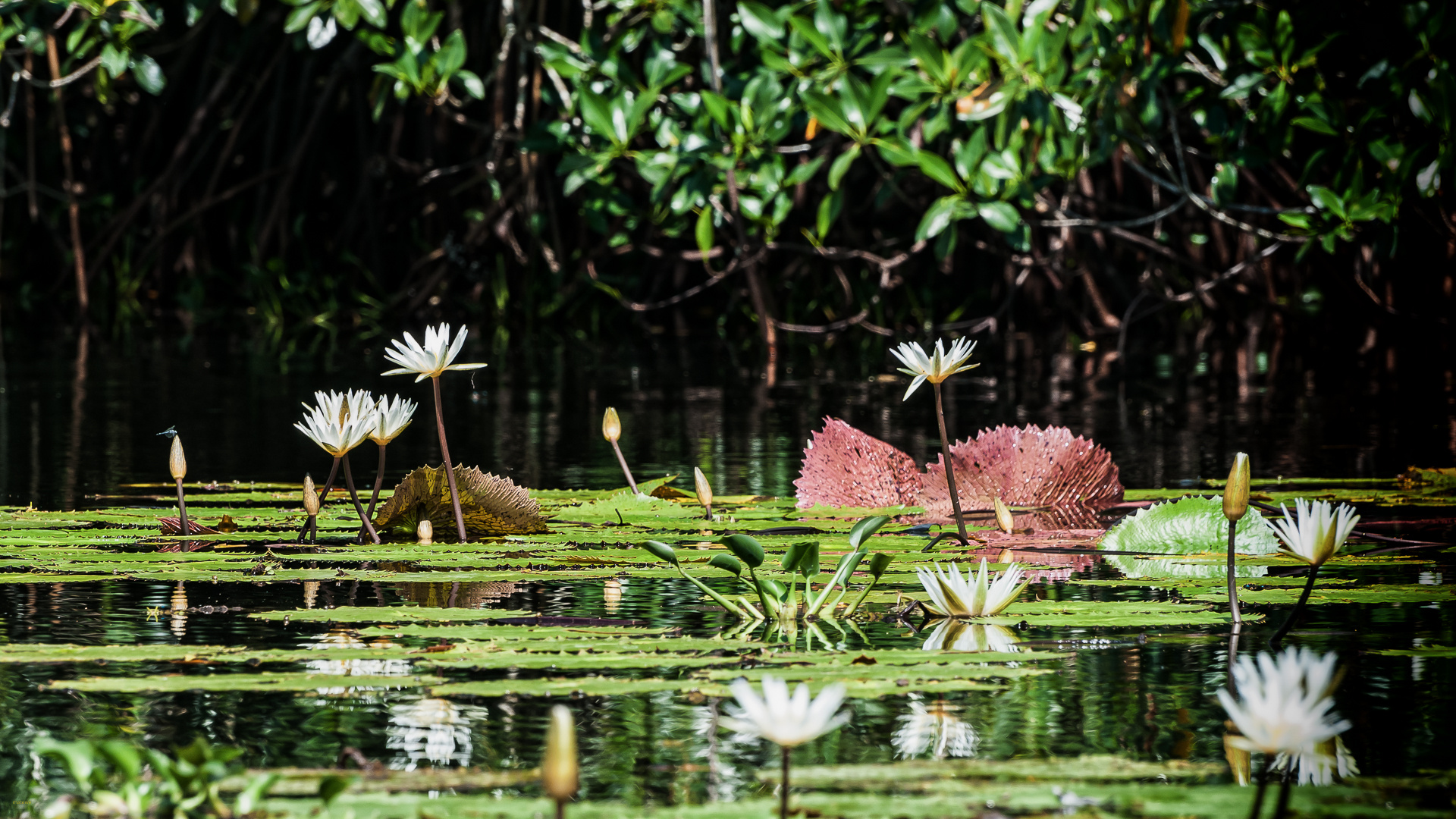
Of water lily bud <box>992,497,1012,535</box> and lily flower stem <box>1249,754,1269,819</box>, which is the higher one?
water lily bud <box>992,497,1012,535</box>

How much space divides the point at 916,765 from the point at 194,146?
→ 890 cm

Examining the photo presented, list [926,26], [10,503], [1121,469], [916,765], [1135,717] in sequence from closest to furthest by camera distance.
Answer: [916,765] < [1135,717] < [10,503] < [1121,469] < [926,26]

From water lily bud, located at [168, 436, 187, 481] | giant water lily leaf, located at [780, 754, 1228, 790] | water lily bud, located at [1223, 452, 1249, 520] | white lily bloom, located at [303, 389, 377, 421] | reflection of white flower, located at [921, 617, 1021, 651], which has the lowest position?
giant water lily leaf, located at [780, 754, 1228, 790]

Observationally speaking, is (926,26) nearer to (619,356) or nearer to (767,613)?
(619,356)

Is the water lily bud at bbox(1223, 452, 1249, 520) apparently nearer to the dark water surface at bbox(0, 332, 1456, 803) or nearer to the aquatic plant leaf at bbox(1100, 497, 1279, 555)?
the dark water surface at bbox(0, 332, 1456, 803)

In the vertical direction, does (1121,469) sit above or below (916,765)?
above

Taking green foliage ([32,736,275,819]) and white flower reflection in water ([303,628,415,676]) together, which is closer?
green foliage ([32,736,275,819])

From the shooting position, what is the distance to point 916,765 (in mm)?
1193


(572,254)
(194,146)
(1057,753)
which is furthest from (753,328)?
(1057,753)

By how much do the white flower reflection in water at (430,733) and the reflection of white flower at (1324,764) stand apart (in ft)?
1.75

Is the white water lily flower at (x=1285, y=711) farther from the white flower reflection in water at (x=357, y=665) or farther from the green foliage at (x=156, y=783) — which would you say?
the white flower reflection in water at (x=357, y=665)

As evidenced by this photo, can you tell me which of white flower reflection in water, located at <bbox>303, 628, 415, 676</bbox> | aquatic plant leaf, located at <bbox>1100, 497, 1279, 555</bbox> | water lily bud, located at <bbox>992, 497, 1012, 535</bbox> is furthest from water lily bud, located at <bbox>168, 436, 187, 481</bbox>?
aquatic plant leaf, located at <bbox>1100, 497, 1279, 555</bbox>

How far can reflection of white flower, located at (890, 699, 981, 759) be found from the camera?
4.13 feet

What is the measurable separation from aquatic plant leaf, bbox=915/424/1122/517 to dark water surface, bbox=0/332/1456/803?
32cm
